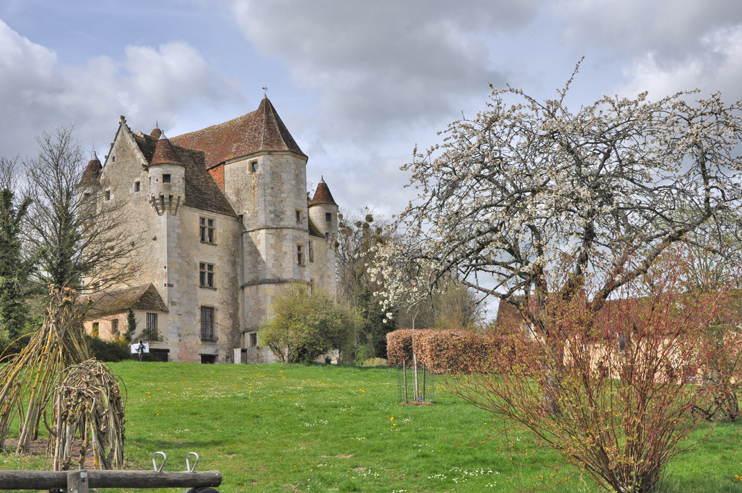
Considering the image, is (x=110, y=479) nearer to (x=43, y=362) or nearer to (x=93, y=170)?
(x=43, y=362)

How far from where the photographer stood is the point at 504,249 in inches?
575

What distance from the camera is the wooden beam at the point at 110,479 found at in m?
4.83

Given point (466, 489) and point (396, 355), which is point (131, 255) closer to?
point (396, 355)

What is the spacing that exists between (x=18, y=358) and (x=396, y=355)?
2410 cm

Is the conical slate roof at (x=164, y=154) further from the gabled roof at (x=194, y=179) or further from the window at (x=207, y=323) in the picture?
the window at (x=207, y=323)

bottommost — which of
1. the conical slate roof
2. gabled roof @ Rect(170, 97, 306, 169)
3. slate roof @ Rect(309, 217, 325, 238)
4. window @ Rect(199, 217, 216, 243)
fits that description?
window @ Rect(199, 217, 216, 243)

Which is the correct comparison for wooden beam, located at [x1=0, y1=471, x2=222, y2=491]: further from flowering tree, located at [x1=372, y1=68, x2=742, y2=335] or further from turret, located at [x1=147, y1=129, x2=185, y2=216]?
turret, located at [x1=147, y1=129, x2=185, y2=216]

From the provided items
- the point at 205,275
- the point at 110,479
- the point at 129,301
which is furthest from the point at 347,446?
the point at 205,275

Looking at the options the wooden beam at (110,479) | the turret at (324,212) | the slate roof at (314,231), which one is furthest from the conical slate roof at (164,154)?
the wooden beam at (110,479)

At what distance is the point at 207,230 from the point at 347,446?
95.2 ft

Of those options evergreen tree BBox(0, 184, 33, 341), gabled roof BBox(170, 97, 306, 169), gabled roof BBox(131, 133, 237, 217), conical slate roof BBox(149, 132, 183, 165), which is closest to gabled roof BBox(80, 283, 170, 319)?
evergreen tree BBox(0, 184, 33, 341)

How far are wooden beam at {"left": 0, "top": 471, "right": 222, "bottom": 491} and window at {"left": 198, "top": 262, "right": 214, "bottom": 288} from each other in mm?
33596

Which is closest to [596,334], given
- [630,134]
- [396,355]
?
[630,134]

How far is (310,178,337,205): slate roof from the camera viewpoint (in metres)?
47.3
